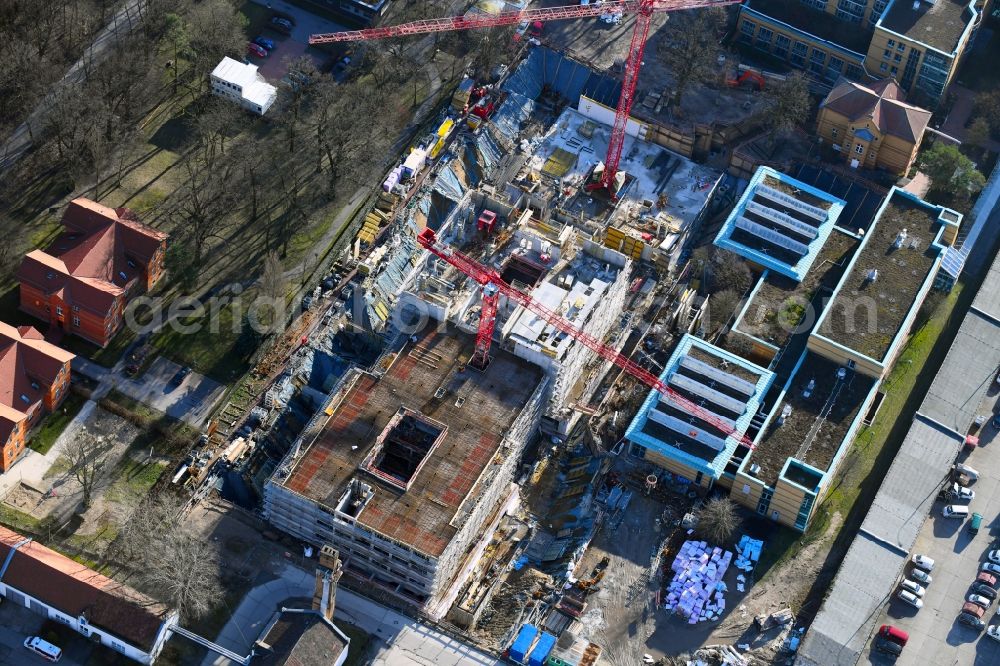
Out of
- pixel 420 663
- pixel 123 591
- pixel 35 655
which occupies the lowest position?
pixel 35 655

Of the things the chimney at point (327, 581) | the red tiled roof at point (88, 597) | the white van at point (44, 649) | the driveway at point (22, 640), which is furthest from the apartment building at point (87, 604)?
the chimney at point (327, 581)

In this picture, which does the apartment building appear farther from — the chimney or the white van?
the chimney

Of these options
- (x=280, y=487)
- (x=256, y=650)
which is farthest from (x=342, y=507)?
(x=256, y=650)

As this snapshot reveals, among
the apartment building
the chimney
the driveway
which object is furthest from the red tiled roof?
the chimney

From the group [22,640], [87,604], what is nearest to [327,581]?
[87,604]

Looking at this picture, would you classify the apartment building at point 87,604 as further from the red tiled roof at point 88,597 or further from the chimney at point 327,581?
the chimney at point 327,581

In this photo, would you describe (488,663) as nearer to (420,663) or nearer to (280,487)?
(420,663)
